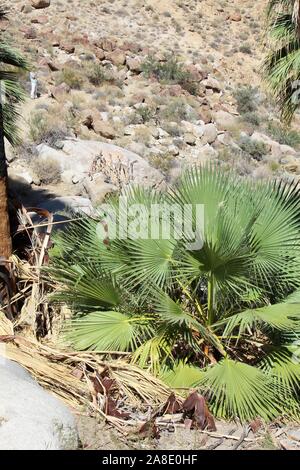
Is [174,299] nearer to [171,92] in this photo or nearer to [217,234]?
[217,234]

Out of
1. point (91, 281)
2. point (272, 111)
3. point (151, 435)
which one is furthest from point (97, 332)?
point (272, 111)

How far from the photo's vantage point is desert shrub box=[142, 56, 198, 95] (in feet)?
88.2

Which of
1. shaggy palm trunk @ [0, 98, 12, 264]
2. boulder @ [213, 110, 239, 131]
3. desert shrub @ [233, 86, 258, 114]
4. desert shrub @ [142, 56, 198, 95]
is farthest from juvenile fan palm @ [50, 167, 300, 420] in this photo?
desert shrub @ [233, 86, 258, 114]

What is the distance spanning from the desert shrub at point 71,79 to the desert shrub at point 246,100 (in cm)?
798

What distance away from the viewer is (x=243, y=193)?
18.1 ft

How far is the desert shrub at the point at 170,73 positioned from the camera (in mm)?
26897

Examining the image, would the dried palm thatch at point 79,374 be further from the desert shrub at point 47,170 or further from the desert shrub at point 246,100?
the desert shrub at point 246,100

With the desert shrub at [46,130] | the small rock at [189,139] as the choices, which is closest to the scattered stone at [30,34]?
the small rock at [189,139]

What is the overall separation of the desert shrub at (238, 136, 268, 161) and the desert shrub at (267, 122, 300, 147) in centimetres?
239

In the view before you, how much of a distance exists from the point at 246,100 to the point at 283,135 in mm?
4196

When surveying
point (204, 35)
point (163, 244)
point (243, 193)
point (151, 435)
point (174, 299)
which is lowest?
point (151, 435)

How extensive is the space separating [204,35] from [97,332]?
32838mm
